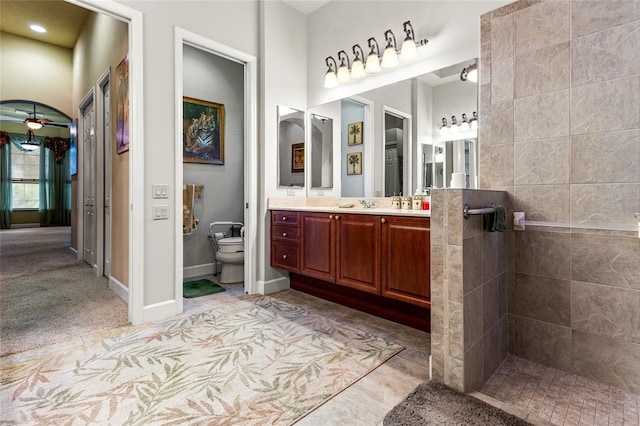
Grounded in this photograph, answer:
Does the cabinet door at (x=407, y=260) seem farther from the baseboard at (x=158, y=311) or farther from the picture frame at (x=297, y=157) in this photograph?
the baseboard at (x=158, y=311)

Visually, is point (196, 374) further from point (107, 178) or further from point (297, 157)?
point (107, 178)

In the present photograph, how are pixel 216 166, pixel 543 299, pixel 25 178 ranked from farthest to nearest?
pixel 25 178 → pixel 216 166 → pixel 543 299

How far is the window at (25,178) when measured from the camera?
9766 mm

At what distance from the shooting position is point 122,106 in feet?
9.71

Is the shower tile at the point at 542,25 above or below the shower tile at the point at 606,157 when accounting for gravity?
above

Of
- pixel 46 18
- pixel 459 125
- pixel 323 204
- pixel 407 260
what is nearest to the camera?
pixel 407 260

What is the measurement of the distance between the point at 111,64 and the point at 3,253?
13.8 ft

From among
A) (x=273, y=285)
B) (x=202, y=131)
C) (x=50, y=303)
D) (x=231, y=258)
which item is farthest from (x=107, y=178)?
(x=273, y=285)

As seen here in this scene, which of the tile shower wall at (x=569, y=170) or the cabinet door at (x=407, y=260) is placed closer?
the tile shower wall at (x=569, y=170)

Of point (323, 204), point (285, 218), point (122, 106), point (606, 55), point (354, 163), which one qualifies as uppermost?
point (122, 106)

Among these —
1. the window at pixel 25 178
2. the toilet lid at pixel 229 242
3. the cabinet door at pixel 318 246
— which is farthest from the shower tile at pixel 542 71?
the window at pixel 25 178

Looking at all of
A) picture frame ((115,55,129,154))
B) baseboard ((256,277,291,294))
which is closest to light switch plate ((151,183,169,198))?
picture frame ((115,55,129,154))

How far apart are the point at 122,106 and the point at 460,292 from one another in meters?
3.19

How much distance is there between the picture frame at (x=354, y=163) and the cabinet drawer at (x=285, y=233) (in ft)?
2.58
